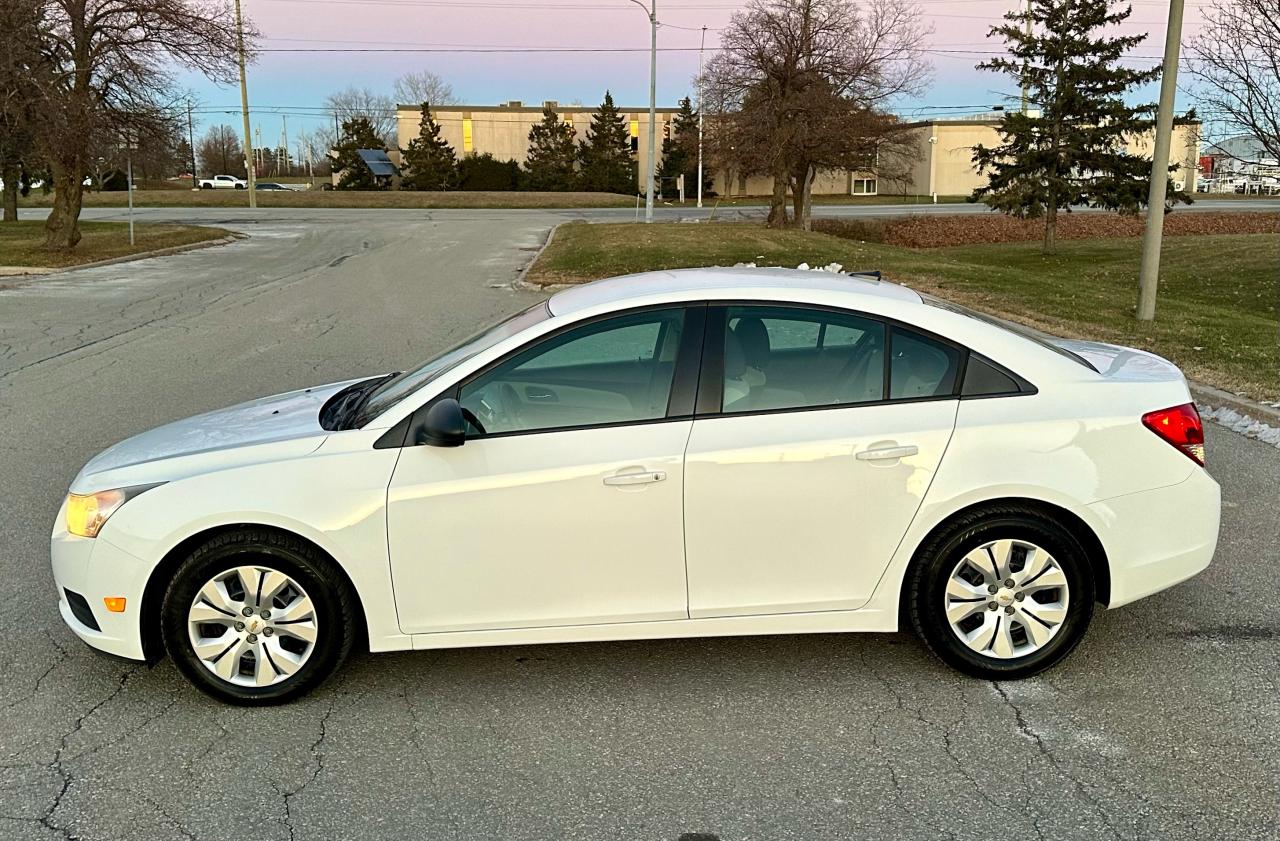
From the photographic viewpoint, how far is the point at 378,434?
3.80 metres

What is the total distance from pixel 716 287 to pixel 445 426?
47.4 inches

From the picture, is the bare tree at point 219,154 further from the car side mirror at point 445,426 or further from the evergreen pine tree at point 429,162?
the car side mirror at point 445,426

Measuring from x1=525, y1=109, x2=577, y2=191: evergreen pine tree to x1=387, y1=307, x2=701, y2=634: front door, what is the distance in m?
68.1

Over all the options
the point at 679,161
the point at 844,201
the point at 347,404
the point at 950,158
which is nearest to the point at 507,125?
the point at 679,161

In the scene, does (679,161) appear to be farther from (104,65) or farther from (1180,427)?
(1180,427)

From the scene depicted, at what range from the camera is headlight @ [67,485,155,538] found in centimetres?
378

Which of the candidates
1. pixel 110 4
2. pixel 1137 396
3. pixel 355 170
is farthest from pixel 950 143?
pixel 1137 396

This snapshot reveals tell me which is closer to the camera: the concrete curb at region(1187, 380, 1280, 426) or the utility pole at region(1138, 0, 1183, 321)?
the concrete curb at region(1187, 380, 1280, 426)

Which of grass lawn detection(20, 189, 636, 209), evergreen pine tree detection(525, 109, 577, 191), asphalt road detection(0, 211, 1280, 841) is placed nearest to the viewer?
asphalt road detection(0, 211, 1280, 841)

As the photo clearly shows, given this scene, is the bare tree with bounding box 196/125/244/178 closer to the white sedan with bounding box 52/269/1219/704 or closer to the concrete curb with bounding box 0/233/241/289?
the concrete curb with bounding box 0/233/241/289

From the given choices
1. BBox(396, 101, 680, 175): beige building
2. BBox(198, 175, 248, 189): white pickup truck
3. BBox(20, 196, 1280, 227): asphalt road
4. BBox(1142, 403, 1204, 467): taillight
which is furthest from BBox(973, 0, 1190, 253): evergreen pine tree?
BBox(198, 175, 248, 189): white pickup truck

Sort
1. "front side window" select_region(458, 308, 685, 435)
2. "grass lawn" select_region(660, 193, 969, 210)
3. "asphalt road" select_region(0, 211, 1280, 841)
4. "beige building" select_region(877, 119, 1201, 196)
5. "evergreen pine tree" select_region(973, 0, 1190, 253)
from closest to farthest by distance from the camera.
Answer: "asphalt road" select_region(0, 211, 1280, 841) < "front side window" select_region(458, 308, 685, 435) < "evergreen pine tree" select_region(973, 0, 1190, 253) < "grass lawn" select_region(660, 193, 969, 210) < "beige building" select_region(877, 119, 1201, 196)

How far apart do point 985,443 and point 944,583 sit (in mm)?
552

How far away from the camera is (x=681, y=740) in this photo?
3.61 metres
